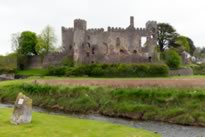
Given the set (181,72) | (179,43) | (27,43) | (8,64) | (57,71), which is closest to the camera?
(181,72)

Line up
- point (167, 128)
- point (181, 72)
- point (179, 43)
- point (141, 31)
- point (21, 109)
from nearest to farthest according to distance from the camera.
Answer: point (21, 109), point (167, 128), point (181, 72), point (141, 31), point (179, 43)

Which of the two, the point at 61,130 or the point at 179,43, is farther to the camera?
the point at 179,43

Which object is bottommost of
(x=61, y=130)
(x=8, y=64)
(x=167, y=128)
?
(x=167, y=128)

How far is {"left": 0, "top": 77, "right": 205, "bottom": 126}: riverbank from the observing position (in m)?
33.2

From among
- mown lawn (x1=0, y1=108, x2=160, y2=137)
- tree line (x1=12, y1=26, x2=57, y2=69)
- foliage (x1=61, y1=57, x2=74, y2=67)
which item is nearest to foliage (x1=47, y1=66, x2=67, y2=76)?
foliage (x1=61, y1=57, x2=74, y2=67)

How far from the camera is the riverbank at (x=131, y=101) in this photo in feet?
109

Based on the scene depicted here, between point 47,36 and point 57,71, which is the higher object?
point 47,36

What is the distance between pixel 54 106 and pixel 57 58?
4639 centimetres

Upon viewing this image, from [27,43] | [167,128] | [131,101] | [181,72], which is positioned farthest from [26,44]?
[167,128]

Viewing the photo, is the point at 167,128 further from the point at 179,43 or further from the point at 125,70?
the point at 179,43

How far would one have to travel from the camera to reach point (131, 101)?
3753 centimetres

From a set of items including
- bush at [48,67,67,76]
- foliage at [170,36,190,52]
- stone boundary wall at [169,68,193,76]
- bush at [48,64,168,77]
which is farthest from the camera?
foliage at [170,36,190,52]

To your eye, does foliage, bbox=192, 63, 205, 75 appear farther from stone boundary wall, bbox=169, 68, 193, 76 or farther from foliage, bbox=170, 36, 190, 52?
foliage, bbox=170, 36, 190, 52

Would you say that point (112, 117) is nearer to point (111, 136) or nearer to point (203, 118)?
point (203, 118)
